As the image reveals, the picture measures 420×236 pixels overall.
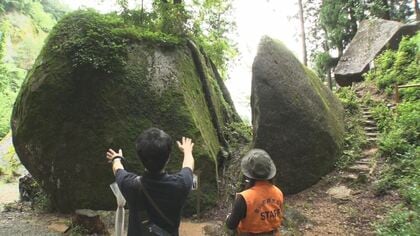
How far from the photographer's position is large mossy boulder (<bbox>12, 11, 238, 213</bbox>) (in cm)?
830

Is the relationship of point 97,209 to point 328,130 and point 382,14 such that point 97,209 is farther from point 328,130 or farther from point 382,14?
point 382,14

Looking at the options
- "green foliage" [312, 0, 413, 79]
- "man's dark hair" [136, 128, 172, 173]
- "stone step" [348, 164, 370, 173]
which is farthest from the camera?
"green foliage" [312, 0, 413, 79]

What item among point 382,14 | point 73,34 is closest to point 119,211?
point 73,34

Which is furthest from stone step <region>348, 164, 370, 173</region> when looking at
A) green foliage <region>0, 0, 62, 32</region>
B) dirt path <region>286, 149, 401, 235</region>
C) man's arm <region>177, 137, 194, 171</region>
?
green foliage <region>0, 0, 62, 32</region>

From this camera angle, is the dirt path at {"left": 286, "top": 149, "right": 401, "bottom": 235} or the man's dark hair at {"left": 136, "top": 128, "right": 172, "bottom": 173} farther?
the dirt path at {"left": 286, "top": 149, "right": 401, "bottom": 235}

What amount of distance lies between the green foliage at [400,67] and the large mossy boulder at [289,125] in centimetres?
453

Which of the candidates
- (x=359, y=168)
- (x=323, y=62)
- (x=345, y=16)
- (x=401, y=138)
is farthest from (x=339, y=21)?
(x=359, y=168)

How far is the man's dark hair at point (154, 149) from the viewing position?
2.53m

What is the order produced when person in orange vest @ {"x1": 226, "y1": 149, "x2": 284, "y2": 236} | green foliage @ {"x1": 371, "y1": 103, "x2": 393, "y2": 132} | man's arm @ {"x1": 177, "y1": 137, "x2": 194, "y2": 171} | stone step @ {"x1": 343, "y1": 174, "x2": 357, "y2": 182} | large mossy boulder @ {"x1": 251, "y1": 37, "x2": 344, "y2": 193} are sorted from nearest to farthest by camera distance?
man's arm @ {"x1": 177, "y1": 137, "x2": 194, "y2": 171}, person in orange vest @ {"x1": 226, "y1": 149, "x2": 284, "y2": 236}, stone step @ {"x1": 343, "y1": 174, "x2": 357, "y2": 182}, large mossy boulder @ {"x1": 251, "y1": 37, "x2": 344, "y2": 193}, green foliage @ {"x1": 371, "y1": 103, "x2": 393, "y2": 132}

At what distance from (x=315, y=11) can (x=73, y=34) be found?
17.5 m

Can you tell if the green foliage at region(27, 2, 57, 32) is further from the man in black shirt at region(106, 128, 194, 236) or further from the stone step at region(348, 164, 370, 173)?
the man in black shirt at region(106, 128, 194, 236)

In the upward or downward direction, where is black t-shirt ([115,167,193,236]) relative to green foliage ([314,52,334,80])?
downward

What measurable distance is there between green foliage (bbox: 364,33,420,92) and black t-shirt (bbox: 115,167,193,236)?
11.8m

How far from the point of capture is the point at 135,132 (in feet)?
28.0
